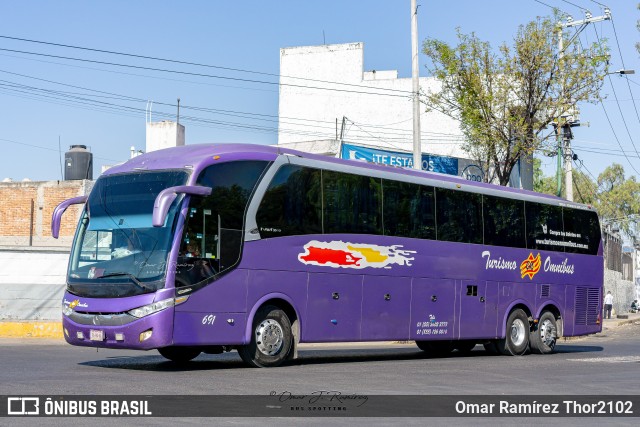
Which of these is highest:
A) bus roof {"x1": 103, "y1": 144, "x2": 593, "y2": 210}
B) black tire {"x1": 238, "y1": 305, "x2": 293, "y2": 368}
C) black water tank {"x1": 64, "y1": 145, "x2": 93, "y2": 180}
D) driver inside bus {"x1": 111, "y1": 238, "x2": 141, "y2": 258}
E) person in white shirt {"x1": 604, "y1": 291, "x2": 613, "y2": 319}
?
black water tank {"x1": 64, "y1": 145, "x2": 93, "y2": 180}

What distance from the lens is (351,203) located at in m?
18.5

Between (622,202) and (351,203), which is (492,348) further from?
(622,202)

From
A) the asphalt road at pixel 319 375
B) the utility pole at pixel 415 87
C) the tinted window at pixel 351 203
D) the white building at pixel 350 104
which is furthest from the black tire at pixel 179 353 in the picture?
the white building at pixel 350 104

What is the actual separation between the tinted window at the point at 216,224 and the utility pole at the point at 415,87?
13.1 metres

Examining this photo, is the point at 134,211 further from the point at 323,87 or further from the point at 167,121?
the point at 323,87

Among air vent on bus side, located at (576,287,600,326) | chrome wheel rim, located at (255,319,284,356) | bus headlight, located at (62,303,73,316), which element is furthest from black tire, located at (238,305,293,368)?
air vent on bus side, located at (576,287,600,326)

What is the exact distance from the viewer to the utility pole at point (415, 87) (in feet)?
96.4

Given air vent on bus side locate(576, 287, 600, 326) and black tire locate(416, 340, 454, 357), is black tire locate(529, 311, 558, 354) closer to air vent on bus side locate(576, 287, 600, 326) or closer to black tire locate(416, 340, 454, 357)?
air vent on bus side locate(576, 287, 600, 326)

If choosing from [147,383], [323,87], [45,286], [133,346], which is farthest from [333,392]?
[323,87]

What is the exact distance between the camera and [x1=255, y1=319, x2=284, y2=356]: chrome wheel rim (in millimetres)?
16641

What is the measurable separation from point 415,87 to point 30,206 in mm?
19957

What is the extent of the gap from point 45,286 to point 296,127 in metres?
28.3

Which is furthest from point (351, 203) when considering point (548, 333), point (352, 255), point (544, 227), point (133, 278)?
point (548, 333)

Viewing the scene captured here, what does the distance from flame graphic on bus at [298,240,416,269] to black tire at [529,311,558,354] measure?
5.02 meters
